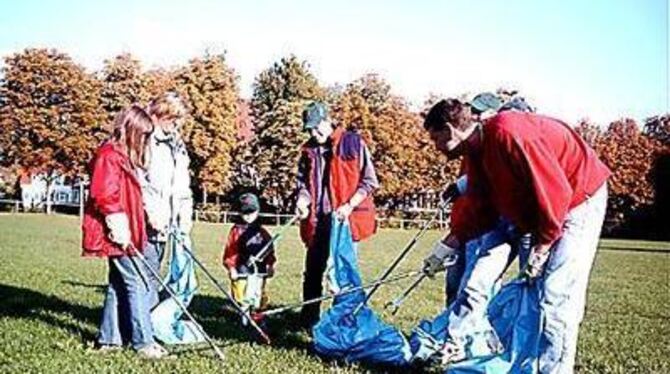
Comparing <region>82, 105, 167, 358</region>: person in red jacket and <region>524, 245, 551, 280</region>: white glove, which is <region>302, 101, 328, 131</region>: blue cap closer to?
<region>82, 105, 167, 358</region>: person in red jacket

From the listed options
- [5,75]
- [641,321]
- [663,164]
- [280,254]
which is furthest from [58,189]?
[641,321]

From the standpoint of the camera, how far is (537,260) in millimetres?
4551

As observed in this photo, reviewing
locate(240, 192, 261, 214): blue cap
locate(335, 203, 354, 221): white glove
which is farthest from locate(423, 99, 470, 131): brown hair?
locate(240, 192, 261, 214): blue cap

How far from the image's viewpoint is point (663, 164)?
4847 cm

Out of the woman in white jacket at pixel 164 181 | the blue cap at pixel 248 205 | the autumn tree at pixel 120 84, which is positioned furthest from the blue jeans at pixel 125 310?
the autumn tree at pixel 120 84

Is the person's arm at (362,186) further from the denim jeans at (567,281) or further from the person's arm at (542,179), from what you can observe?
the person's arm at (542,179)

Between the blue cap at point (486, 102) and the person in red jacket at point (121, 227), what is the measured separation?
8.24 ft

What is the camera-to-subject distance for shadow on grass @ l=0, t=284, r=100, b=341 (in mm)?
7746

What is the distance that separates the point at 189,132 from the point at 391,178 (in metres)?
12.0

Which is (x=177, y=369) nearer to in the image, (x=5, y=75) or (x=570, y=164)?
(x=570, y=164)

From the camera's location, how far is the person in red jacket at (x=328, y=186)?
738 centimetres

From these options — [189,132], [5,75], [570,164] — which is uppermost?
[5,75]

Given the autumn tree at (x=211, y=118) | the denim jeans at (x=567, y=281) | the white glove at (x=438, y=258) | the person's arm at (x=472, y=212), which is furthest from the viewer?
the autumn tree at (x=211, y=118)

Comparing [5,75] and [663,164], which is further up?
[5,75]
